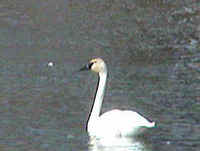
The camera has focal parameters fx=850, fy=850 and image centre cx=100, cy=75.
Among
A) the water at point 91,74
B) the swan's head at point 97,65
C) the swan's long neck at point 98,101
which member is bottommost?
the water at point 91,74

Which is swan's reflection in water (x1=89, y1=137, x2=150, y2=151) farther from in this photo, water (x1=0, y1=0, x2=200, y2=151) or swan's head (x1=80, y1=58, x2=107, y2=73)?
swan's head (x1=80, y1=58, x2=107, y2=73)

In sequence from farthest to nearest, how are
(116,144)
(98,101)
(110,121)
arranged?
(98,101)
(110,121)
(116,144)

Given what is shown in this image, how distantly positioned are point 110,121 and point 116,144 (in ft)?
1.47

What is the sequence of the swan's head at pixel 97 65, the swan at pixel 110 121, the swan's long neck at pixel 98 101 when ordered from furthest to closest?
the swan's head at pixel 97 65 < the swan's long neck at pixel 98 101 < the swan at pixel 110 121

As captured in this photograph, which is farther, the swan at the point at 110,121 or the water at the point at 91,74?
the water at the point at 91,74

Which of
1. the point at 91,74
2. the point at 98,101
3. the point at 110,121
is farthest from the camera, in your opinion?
the point at 91,74

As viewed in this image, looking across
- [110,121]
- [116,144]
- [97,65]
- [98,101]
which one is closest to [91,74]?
[97,65]

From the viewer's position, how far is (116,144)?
10930mm

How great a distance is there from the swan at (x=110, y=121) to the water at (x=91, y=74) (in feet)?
0.58

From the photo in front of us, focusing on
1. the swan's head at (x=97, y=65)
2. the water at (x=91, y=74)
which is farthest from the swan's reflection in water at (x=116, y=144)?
the swan's head at (x=97, y=65)

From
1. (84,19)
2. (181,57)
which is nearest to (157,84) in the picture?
(181,57)

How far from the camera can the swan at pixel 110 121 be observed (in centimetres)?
1099

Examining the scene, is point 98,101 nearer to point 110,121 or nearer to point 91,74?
point 110,121

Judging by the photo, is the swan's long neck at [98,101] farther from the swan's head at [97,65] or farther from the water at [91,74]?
the water at [91,74]
